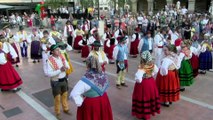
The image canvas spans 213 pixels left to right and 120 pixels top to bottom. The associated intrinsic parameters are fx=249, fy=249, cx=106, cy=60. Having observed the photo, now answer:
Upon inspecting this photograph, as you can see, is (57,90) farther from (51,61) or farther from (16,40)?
(16,40)

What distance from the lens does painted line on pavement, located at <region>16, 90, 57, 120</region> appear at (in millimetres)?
6208

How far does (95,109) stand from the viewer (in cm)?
426

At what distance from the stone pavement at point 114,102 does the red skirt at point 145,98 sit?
22.6 inches

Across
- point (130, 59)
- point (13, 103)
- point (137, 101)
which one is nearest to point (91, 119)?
point (137, 101)

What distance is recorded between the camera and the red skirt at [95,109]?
13.9 feet

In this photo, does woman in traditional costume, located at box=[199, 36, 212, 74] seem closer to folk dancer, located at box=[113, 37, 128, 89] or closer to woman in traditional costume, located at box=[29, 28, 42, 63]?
folk dancer, located at box=[113, 37, 128, 89]

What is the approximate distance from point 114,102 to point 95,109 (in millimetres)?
2760

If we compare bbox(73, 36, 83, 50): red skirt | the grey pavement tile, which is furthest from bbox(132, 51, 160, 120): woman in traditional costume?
bbox(73, 36, 83, 50): red skirt

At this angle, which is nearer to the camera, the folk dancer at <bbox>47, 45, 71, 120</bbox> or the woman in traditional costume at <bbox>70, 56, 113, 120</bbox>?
the woman in traditional costume at <bbox>70, 56, 113, 120</bbox>

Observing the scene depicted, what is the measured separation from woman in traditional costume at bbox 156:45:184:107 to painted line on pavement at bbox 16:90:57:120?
2.79 m

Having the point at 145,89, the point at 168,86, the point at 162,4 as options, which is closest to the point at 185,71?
the point at 168,86

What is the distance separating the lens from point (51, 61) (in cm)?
549

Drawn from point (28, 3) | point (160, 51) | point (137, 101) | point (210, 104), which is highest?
point (28, 3)

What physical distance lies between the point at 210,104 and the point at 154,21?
12531mm
